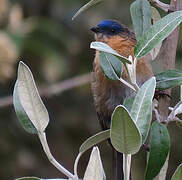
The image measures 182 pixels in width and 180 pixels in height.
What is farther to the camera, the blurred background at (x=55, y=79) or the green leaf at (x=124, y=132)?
the blurred background at (x=55, y=79)

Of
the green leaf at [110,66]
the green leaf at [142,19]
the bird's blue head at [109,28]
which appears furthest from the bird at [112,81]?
the green leaf at [110,66]

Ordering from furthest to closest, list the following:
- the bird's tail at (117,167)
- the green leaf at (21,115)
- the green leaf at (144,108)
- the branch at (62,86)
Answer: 1. the branch at (62,86)
2. the bird's tail at (117,167)
3. the green leaf at (21,115)
4. the green leaf at (144,108)

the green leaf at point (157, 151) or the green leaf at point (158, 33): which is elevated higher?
the green leaf at point (158, 33)

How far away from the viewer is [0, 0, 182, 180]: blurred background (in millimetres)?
4742

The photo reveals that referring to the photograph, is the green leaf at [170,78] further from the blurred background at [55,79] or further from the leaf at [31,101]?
the blurred background at [55,79]

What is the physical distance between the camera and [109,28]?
3094mm

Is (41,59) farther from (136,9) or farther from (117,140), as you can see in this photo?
(117,140)

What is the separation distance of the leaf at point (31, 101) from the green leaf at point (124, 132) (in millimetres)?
241

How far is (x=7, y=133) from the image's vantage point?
4984mm

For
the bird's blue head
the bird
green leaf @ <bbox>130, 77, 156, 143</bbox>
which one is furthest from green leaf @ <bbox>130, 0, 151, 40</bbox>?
the bird's blue head

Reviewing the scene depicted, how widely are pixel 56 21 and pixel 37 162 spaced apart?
128 cm

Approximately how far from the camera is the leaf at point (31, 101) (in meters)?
1.54

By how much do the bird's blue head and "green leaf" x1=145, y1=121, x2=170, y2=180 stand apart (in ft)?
5.04

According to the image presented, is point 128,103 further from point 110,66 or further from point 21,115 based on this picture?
point 21,115
